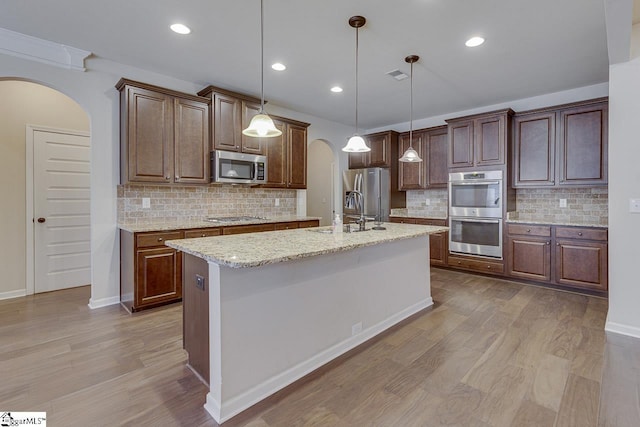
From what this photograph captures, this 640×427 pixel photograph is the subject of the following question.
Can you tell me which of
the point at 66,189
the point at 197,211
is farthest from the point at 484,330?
the point at 66,189

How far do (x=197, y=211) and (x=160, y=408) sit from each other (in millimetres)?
2682

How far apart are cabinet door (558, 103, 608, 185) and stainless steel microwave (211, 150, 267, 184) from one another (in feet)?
12.8

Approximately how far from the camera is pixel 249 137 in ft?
13.5

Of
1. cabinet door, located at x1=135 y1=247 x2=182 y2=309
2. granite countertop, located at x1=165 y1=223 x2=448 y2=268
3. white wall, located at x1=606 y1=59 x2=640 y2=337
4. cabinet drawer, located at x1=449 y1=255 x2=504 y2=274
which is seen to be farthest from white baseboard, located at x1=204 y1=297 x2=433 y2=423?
cabinet drawer, located at x1=449 y1=255 x2=504 y2=274

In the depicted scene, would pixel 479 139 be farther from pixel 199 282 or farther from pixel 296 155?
pixel 199 282

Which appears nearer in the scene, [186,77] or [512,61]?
[512,61]

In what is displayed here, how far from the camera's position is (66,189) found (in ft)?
13.1

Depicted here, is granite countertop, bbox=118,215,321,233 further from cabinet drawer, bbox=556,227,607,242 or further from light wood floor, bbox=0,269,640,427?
cabinet drawer, bbox=556,227,607,242

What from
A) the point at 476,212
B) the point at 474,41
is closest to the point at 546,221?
the point at 476,212

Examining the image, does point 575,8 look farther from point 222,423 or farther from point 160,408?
point 160,408

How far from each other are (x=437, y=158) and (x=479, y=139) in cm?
80

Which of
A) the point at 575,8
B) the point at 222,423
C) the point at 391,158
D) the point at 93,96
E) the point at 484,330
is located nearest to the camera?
the point at 222,423

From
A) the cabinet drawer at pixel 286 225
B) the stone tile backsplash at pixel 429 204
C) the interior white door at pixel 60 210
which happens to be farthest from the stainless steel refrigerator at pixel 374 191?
the interior white door at pixel 60 210

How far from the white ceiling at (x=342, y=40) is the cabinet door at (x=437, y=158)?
1021 mm
